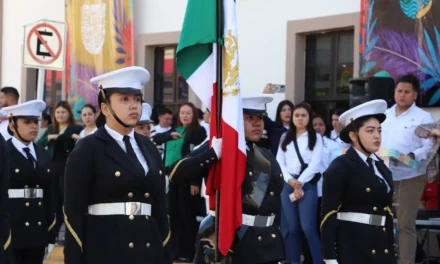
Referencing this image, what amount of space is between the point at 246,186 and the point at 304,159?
14.3 feet

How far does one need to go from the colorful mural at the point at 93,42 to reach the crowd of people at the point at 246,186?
6.34m

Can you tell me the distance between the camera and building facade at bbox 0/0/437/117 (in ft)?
46.8

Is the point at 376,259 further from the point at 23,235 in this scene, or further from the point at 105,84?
the point at 23,235

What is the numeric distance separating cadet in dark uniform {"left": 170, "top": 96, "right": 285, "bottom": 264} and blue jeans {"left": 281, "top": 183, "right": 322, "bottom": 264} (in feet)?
13.1

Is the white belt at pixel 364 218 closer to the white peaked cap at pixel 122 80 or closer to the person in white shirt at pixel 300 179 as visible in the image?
the white peaked cap at pixel 122 80

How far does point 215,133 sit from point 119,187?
1084mm

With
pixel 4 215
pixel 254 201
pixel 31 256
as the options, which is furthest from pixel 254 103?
pixel 31 256

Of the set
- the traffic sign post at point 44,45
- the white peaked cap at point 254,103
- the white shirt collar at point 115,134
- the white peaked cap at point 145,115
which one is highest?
the traffic sign post at point 44,45

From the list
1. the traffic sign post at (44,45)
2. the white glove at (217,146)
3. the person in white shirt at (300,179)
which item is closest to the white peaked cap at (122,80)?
the white glove at (217,146)

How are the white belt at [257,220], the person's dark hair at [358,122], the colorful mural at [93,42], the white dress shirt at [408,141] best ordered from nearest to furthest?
the white belt at [257,220] → the person's dark hair at [358,122] → the white dress shirt at [408,141] → the colorful mural at [93,42]

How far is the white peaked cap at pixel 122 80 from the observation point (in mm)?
6301

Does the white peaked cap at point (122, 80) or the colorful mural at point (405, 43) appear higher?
the colorful mural at point (405, 43)

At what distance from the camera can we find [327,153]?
11781mm

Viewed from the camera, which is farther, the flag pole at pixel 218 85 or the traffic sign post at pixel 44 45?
the traffic sign post at pixel 44 45
